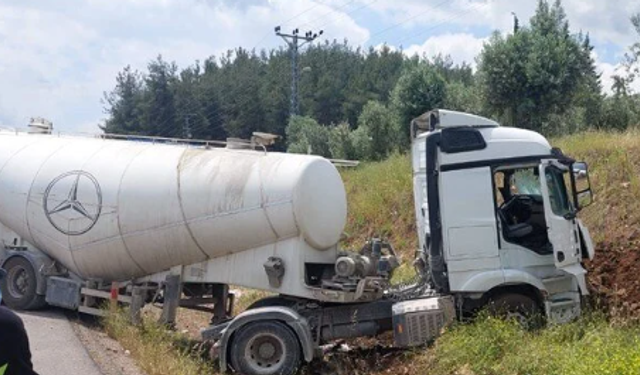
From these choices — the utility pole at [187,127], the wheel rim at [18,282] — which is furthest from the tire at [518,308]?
the utility pole at [187,127]

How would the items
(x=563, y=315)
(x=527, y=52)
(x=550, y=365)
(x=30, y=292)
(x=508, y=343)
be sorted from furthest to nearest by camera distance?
(x=527, y=52), (x=30, y=292), (x=563, y=315), (x=508, y=343), (x=550, y=365)

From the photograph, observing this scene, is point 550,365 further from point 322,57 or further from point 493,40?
point 322,57

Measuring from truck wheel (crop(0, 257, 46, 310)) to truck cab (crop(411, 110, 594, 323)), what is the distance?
20.6 feet

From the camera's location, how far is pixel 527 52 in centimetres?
2412

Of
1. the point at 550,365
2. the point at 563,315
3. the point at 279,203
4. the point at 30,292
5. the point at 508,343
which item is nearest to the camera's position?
the point at 550,365

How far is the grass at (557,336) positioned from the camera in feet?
24.7

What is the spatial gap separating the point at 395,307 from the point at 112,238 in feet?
14.1

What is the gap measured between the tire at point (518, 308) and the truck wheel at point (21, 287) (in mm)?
6946

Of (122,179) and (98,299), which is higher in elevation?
(122,179)

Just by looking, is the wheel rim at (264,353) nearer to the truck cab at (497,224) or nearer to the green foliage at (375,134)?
A: the truck cab at (497,224)

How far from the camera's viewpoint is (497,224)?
368 inches

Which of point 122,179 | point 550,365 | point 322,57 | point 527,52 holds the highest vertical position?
point 322,57

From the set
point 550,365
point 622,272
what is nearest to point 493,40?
point 622,272

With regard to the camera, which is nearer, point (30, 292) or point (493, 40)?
point (30, 292)
